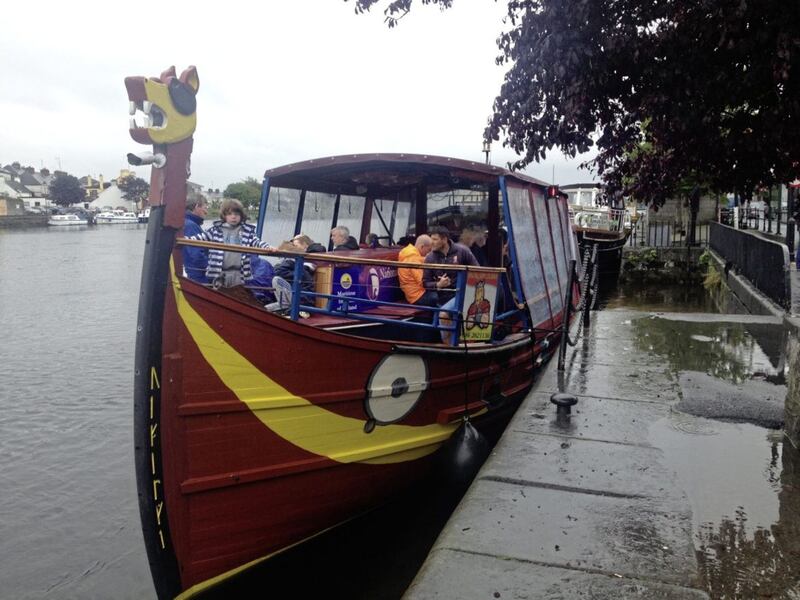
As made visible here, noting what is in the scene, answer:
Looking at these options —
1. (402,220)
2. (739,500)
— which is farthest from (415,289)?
(739,500)

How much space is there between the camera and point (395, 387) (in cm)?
555

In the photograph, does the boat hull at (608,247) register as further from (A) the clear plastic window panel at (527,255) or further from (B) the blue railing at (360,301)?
(B) the blue railing at (360,301)

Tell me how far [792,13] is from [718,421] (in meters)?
3.14

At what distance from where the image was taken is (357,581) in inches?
228

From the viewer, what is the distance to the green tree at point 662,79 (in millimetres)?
5285

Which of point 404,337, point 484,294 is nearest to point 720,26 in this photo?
point 484,294

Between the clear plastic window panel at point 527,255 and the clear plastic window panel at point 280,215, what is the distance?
9.37ft

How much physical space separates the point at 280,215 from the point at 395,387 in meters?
3.72

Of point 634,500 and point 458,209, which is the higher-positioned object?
point 458,209

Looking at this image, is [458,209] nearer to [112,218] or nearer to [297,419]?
[297,419]

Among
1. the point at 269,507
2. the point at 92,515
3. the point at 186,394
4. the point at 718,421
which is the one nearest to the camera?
the point at 186,394

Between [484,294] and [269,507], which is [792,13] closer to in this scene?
[484,294]

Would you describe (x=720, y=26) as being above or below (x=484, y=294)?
above

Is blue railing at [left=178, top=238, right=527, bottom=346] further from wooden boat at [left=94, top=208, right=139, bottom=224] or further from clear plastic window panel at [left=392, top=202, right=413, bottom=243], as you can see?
wooden boat at [left=94, top=208, right=139, bottom=224]
